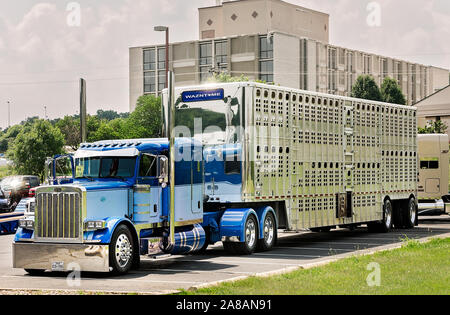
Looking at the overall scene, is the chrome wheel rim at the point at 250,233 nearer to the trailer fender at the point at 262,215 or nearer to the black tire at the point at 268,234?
the trailer fender at the point at 262,215

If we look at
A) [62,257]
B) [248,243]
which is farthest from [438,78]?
[62,257]

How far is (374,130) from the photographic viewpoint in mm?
26047

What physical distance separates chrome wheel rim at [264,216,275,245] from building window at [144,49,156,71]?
11643 centimetres

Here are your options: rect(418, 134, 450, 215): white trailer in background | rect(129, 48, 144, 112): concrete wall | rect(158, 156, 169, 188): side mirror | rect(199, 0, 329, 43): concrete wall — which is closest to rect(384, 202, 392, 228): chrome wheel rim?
rect(418, 134, 450, 215): white trailer in background

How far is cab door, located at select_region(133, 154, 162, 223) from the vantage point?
53.1ft

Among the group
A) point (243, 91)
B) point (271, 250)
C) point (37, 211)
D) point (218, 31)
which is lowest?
point (271, 250)

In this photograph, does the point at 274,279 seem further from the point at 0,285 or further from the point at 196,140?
the point at 196,140

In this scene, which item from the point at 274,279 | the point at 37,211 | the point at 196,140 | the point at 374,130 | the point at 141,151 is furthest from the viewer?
the point at 374,130

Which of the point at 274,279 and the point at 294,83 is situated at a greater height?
the point at 294,83

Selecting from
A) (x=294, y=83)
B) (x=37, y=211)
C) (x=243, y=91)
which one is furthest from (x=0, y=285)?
(x=294, y=83)

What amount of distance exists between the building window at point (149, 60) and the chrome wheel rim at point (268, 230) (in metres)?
116

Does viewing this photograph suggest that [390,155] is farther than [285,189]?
Yes

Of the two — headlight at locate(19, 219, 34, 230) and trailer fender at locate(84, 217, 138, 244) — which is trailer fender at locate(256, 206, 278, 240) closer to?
trailer fender at locate(84, 217, 138, 244)

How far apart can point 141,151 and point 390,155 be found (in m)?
12.9
